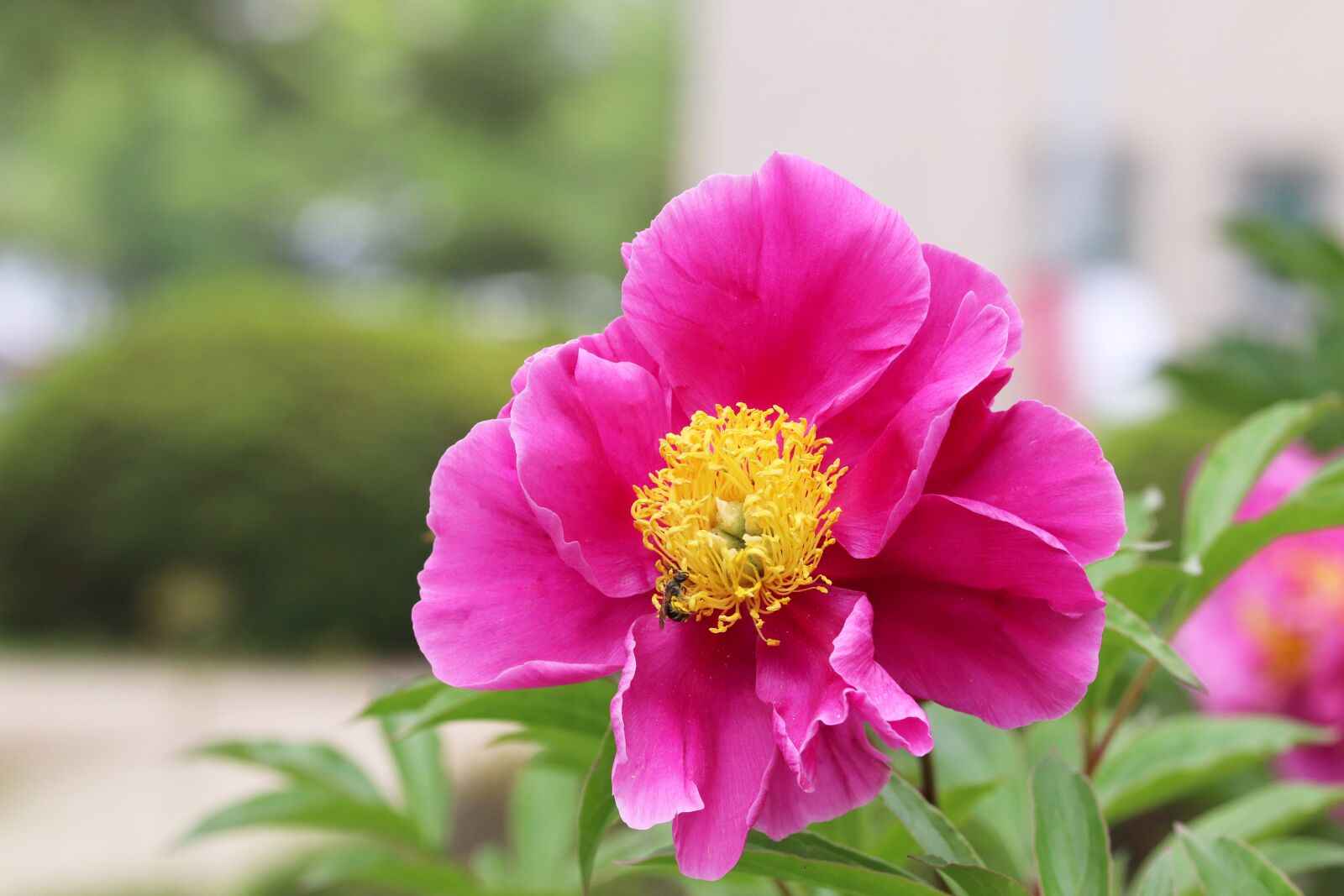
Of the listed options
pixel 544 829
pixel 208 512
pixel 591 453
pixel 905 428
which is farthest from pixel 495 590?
pixel 208 512

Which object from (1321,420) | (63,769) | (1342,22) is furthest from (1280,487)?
(1342,22)

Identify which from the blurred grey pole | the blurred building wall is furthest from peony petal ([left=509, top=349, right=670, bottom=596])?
the blurred grey pole

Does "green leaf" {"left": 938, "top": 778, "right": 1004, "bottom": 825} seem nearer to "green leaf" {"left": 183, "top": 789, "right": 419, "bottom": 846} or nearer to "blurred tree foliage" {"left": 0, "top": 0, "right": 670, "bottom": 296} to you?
"green leaf" {"left": 183, "top": 789, "right": 419, "bottom": 846}

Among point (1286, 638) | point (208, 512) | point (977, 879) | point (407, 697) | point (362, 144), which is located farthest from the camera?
point (362, 144)

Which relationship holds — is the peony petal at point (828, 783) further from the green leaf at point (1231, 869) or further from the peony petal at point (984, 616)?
the green leaf at point (1231, 869)

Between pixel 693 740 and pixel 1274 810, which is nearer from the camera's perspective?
pixel 693 740

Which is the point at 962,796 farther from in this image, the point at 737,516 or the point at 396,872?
the point at 396,872

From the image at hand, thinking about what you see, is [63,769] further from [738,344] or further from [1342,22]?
[1342,22]

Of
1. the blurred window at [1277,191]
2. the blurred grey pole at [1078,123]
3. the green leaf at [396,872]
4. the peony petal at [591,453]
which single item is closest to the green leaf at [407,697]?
the peony petal at [591,453]
